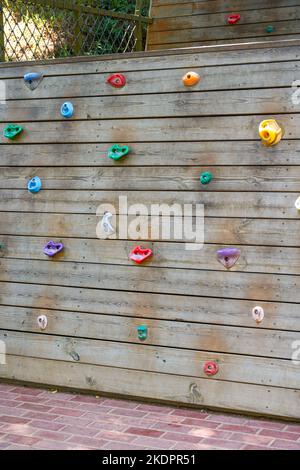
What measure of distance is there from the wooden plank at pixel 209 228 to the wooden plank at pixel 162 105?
635mm

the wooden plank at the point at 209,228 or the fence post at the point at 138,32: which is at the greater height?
the fence post at the point at 138,32

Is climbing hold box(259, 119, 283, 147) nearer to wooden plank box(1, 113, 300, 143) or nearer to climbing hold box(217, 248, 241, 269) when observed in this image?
wooden plank box(1, 113, 300, 143)

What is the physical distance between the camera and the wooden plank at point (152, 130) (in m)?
4.46

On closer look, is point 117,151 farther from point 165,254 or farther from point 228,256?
point 228,256

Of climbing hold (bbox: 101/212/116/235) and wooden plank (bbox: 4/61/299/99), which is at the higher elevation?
wooden plank (bbox: 4/61/299/99)

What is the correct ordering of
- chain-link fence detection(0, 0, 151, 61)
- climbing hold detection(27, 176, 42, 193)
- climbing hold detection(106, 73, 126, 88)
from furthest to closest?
chain-link fence detection(0, 0, 151, 61) < climbing hold detection(27, 176, 42, 193) < climbing hold detection(106, 73, 126, 88)

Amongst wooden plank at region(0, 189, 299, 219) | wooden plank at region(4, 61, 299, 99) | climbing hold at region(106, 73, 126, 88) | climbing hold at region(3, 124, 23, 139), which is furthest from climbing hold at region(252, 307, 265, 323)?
climbing hold at region(3, 124, 23, 139)

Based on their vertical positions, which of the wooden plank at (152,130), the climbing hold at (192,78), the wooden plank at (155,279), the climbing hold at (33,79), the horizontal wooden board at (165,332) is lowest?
the horizontal wooden board at (165,332)

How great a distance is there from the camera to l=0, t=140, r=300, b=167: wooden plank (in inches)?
173

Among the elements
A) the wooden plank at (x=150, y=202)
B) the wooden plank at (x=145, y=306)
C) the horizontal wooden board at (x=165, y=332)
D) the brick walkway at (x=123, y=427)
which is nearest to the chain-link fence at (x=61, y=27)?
the wooden plank at (x=150, y=202)

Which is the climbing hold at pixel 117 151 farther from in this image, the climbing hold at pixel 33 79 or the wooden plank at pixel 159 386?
the wooden plank at pixel 159 386

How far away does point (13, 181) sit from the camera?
5266 mm

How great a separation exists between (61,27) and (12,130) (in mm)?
2517

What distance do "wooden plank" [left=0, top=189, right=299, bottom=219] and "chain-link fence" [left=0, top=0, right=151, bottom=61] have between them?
5.43 feet
